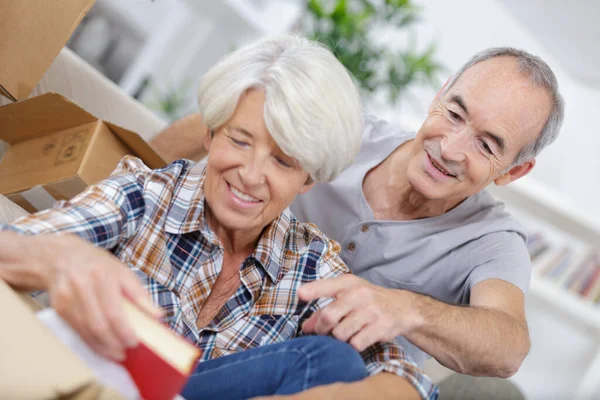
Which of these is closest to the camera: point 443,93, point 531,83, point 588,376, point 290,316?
point 290,316

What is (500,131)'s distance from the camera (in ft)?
5.26

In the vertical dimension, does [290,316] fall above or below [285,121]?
below

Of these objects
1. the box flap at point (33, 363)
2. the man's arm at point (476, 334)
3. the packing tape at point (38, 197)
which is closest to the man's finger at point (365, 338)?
the man's arm at point (476, 334)

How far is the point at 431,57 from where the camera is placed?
12.0 ft

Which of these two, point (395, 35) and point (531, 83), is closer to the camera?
point (531, 83)

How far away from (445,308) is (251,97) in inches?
25.5

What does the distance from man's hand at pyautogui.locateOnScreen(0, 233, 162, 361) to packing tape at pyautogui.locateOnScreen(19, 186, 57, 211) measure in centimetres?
88

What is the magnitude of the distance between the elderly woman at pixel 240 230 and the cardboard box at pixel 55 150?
46 cm

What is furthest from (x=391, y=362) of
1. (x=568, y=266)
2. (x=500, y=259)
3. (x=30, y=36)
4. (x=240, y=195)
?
(x=568, y=266)

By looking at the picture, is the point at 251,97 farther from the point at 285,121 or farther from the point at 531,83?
the point at 531,83

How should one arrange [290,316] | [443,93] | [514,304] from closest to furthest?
1. [290,316]
2. [514,304]
3. [443,93]

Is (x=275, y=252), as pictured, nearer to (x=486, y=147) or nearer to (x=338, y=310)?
(x=338, y=310)

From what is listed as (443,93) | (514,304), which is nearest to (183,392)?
(514,304)

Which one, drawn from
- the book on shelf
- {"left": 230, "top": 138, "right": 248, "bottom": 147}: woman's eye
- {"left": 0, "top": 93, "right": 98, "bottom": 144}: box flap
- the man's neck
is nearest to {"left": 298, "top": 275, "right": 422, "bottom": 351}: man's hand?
{"left": 230, "top": 138, "right": 248, "bottom": 147}: woman's eye
